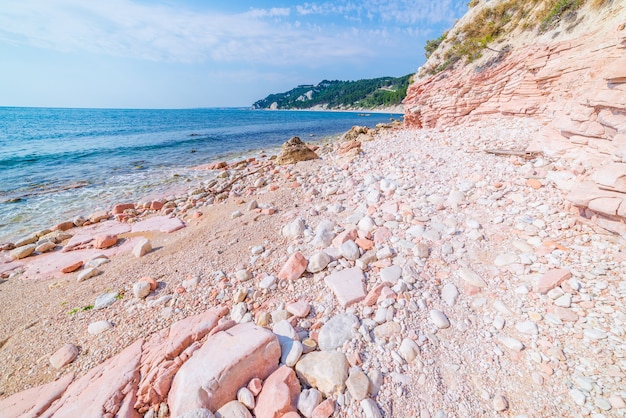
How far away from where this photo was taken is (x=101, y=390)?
Answer: 2.52m

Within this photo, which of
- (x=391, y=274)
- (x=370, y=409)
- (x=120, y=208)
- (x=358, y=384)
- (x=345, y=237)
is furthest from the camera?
(x=120, y=208)

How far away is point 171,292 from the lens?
13.5ft

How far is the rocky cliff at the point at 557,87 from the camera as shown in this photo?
3.94m

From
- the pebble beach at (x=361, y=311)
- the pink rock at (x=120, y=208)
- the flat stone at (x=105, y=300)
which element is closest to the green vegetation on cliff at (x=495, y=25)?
the pebble beach at (x=361, y=311)

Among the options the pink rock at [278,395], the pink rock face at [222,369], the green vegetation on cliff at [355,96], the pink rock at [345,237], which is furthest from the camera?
Result: the green vegetation on cliff at [355,96]

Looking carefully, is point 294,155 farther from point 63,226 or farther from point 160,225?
point 63,226

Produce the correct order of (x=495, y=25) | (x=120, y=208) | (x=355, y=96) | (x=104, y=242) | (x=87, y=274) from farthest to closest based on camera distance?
(x=355, y=96)
(x=495, y=25)
(x=120, y=208)
(x=104, y=242)
(x=87, y=274)

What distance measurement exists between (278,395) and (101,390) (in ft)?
6.07

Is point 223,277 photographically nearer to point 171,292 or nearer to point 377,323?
point 171,292

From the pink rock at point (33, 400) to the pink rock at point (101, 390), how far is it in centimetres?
11

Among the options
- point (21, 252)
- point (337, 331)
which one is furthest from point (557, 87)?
point (21, 252)

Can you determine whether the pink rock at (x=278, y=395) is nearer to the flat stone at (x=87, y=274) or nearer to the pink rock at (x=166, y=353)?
the pink rock at (x=166, y=353)

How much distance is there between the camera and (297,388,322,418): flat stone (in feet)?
7.23

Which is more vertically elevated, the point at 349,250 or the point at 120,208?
the point at 349,250
